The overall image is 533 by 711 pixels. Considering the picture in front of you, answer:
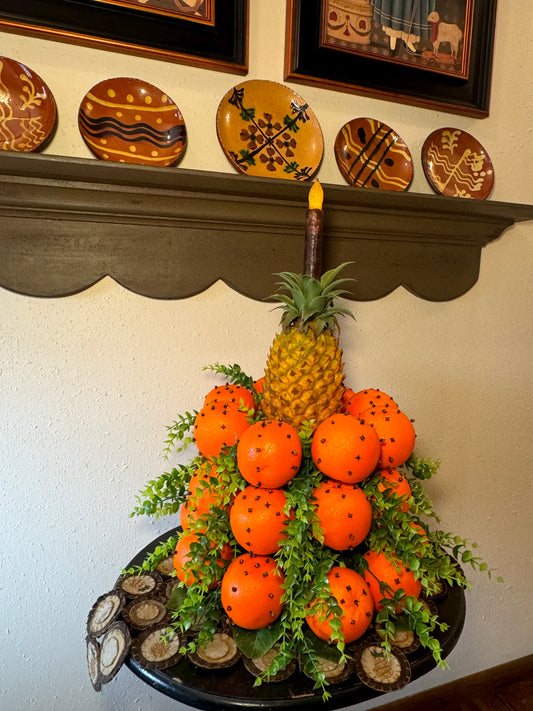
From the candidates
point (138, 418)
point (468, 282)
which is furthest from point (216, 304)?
point (468, 282)

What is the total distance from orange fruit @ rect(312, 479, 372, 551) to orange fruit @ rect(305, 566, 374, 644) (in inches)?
1.6

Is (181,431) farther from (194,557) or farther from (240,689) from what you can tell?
(240,689)

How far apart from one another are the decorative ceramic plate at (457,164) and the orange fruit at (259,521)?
0.89m

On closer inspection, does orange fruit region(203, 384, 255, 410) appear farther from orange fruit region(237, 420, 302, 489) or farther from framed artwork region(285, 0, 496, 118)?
framed artwork region(285, 0, 496, 118)

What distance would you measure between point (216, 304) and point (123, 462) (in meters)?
0.39

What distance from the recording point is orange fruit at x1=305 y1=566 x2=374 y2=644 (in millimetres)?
623

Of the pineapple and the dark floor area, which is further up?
the pineapple

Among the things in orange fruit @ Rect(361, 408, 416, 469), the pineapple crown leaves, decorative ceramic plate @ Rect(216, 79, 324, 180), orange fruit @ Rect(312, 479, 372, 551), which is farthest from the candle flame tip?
orange fruit @ Rect(312, 479, 372, 551)

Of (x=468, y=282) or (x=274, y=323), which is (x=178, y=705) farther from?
(x=468, y=282)

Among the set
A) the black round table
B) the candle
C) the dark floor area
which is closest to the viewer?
the black round table

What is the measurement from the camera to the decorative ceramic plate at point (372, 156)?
3.59 feet

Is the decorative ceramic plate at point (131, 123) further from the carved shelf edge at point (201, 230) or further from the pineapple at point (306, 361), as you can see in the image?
the pineapple at point (306, 361)

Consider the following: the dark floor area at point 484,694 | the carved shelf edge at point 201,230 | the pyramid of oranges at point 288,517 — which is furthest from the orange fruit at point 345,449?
the dark floor area at point 484,694

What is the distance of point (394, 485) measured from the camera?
74 cm
